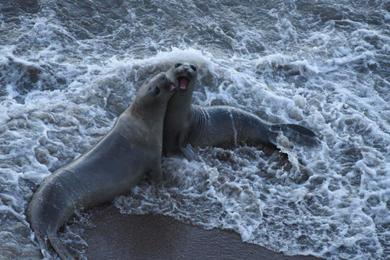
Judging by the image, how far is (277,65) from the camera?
12125mm

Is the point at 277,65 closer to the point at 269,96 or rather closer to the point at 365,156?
the point at 269,96

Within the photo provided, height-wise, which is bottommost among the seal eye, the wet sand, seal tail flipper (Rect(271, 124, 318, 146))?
the wet sand

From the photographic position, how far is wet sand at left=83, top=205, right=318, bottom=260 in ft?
25.4

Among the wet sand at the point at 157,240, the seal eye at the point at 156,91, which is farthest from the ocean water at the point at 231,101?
the seal eye at the point at 156,91

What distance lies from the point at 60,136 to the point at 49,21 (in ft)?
12.2

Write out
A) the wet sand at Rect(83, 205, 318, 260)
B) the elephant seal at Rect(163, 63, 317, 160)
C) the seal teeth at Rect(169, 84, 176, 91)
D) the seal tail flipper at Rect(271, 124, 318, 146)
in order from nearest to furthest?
1. the wet sand at Rect(83, 205, 318, 260)
2. the seal teeth at Rect(169, 84, 176, 91)
3. the elephant seal at Rect(163, 63, 317, 160)
4. the seal tail flipper at Rect(271, 124, 318, 146)

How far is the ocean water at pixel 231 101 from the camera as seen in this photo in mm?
8461

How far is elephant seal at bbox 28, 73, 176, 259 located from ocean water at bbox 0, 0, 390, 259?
19 cm

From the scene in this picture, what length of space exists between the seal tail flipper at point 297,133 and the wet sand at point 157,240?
2.48m

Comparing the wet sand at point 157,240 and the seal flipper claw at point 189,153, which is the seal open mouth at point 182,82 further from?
the wet sand at point 157,240

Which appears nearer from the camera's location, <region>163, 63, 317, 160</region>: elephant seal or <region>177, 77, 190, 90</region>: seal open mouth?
<region>177, 77, 190, 90</region>: seal open mouth

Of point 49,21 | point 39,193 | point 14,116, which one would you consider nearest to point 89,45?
point 49,21

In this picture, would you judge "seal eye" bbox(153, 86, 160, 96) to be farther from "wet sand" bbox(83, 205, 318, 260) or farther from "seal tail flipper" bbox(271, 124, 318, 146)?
"seal tail flipper" bbox(271, 124, 318, 146)

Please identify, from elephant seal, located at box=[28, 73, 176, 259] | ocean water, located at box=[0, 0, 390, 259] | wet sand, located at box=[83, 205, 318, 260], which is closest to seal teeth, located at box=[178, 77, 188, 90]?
elephant seal, located at box=[28, 73, 176, 259]
